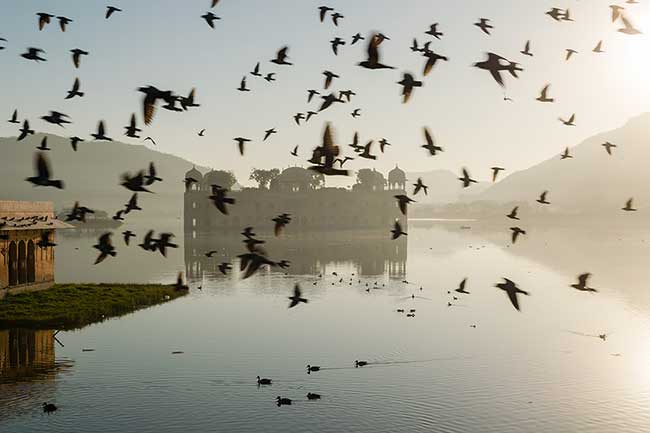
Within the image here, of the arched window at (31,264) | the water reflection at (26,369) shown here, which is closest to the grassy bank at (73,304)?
the arched window at (31,264)

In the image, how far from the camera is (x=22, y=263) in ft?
147

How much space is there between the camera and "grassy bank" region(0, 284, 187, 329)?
39625 millimetres

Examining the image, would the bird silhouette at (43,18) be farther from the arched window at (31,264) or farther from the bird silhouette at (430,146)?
the arched window at (31,264)

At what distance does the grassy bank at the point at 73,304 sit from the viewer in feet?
130

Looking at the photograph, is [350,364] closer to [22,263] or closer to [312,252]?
[22,263]

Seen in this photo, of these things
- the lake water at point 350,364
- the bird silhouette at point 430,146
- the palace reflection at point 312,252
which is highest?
the bird silhouette at point 430,146

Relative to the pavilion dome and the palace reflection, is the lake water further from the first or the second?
the pavilion dome

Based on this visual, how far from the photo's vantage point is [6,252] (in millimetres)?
42000

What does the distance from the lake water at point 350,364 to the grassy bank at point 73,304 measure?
1432 millimetres

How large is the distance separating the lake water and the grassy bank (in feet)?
4.70

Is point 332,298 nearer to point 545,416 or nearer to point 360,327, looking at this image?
point 360,327

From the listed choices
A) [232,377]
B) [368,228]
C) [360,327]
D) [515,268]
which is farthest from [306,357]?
[368,228]

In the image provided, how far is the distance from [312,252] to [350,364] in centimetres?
6423

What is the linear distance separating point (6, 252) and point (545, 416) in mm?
29942
